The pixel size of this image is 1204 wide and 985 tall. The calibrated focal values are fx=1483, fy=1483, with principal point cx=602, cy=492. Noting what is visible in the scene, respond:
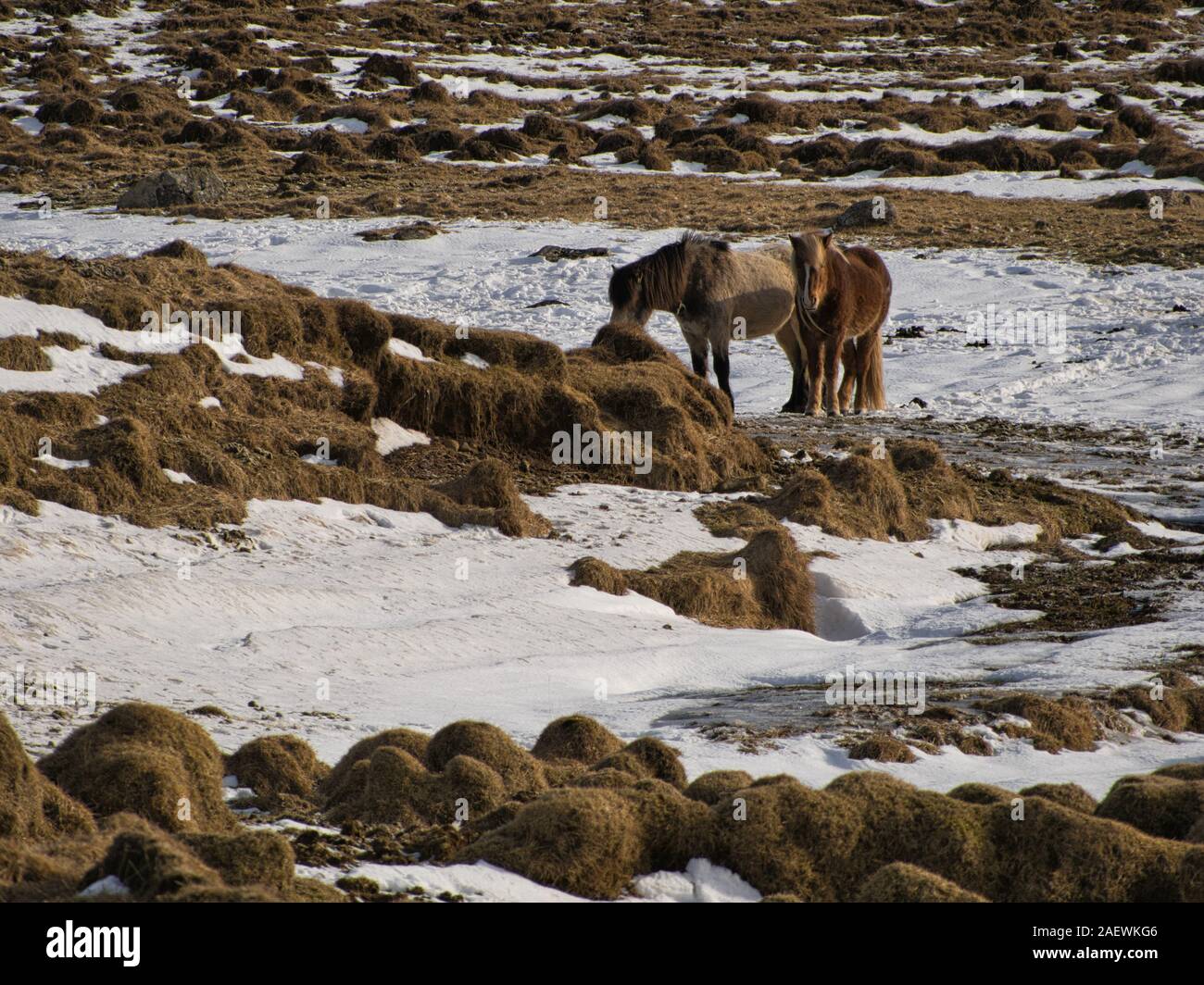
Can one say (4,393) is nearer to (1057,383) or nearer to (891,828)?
(891,828)

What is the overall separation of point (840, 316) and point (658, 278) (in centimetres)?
277

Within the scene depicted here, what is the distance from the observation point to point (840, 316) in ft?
61.5

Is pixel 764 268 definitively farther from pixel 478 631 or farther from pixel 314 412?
pixel 478 631

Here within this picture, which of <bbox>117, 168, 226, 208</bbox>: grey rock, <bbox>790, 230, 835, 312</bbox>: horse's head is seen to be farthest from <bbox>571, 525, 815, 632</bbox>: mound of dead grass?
<bbox>117, 168, 226, 208</bbox>: grey rock

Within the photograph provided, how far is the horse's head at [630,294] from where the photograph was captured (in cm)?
1730

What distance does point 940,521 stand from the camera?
14.0m

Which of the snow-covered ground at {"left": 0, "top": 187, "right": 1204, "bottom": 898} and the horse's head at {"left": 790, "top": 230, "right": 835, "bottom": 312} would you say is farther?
the horse's head at {"left": 790, "top": 230, "right": 835, "bottom": 312}

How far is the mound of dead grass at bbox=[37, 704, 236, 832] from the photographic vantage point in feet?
17.7

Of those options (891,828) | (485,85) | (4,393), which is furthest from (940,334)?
(485,85)

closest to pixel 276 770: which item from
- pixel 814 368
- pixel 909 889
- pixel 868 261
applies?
pixel 909 889

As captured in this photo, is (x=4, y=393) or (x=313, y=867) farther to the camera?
(x=4, y=393)

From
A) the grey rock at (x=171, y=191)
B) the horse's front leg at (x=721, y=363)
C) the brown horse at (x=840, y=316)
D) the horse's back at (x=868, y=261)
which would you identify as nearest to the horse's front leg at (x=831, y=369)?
the brown horse at (x=840, y=316)

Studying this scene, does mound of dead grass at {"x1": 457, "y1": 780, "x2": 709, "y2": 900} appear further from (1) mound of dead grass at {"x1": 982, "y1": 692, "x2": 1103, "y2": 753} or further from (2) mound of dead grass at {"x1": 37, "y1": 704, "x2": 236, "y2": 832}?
(1) mound of dead grass at {"x1": 982, "y1": 692, "x2": 1103, "y2": 753}
